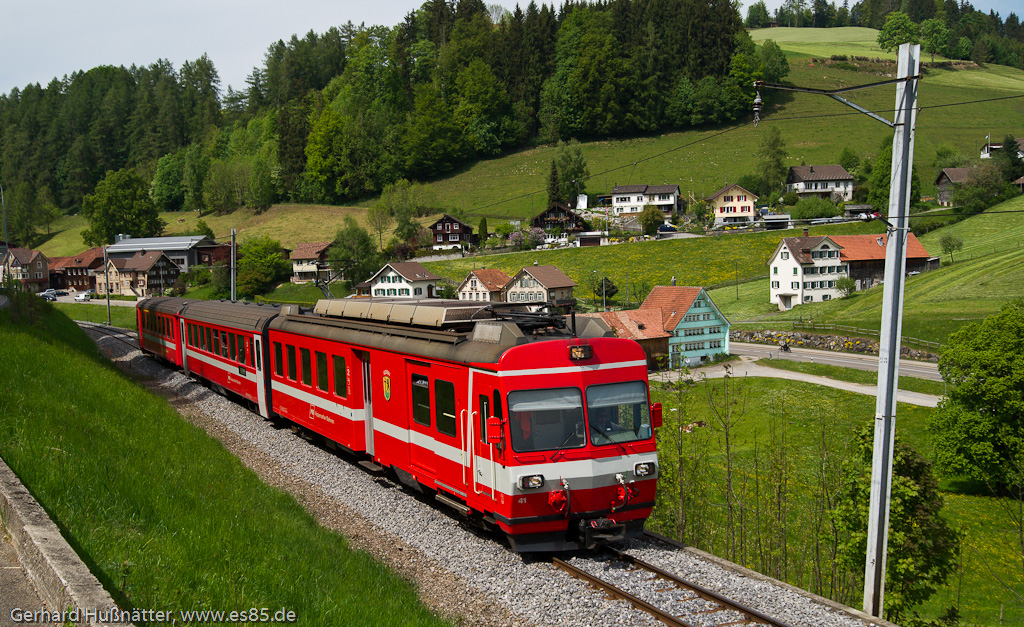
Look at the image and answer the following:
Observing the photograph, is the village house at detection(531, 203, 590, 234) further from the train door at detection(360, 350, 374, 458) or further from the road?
the train door at detection(360, 350, 374, 458)

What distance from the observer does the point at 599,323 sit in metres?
12.1

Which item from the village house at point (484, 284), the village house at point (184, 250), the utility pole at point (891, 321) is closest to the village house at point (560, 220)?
the village house at point (484, 284)

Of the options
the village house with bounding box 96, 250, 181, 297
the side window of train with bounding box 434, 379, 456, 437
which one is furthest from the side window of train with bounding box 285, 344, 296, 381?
the village house with bounding box 96, 250, 181, 297

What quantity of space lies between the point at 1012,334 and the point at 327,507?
31505 millimetres

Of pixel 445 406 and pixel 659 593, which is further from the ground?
pixel 445 406

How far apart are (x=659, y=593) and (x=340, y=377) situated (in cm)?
908

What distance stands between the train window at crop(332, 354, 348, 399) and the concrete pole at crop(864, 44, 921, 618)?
10.3m

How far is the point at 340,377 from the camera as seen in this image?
16234mm

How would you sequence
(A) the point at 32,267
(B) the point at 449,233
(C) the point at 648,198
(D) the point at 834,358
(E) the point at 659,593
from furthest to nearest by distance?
1. (C) the point at 648,198
2. (A) the point at 32,267
3. (B) the point at 449,233
4. (D) the point at 834,358
5. (E) the point at 659,593

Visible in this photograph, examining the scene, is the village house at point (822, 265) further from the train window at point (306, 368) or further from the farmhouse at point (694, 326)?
the train window at point (306, 368)

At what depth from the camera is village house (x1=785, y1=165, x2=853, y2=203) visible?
384 ft

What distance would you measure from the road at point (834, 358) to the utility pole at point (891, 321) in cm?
4328

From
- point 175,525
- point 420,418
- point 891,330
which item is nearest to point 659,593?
point 891,330

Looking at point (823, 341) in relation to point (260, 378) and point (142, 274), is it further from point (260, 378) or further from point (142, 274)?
point (142, 274)
